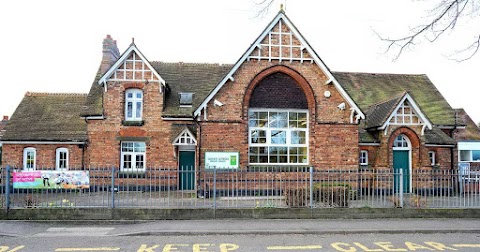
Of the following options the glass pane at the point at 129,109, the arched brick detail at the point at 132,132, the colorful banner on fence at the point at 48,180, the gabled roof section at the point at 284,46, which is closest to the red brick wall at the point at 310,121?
the gabled roof section at the point at 284,46

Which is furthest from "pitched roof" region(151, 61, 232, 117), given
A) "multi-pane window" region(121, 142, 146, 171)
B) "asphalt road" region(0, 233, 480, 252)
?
"asphalt road" region(0, 233, 480, 252)

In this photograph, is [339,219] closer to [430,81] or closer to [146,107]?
[146,107]

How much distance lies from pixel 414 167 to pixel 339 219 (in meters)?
9.81

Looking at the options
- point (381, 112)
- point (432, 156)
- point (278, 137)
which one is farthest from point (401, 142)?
point (278, 137)

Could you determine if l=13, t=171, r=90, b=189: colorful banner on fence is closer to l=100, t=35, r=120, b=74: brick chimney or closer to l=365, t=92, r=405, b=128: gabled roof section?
l=100, t=35, r=120, b=74: brick chimney

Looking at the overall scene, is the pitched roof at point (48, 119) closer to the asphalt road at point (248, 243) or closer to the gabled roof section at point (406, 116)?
the asphalt road at point (248, 243)

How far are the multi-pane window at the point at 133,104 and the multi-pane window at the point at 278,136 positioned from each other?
617 cm

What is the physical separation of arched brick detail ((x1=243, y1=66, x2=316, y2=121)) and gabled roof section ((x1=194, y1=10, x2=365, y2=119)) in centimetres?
56

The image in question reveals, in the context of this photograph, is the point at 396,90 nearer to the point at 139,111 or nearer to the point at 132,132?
the point at 139,111

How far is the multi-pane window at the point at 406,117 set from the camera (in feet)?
69.1

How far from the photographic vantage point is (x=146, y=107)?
2155 cm

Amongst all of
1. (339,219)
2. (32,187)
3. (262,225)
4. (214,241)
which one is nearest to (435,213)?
(339,219)

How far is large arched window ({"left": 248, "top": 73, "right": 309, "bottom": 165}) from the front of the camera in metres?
19.3

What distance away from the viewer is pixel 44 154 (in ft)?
74.8
